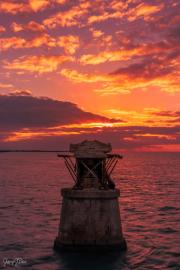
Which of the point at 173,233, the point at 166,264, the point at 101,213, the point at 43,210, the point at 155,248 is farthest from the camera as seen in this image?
the point at 43,210

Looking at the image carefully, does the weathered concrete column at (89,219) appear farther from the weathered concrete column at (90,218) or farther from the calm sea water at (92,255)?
the calm sea water at (92,255)

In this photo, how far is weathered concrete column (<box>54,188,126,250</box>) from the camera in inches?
1121

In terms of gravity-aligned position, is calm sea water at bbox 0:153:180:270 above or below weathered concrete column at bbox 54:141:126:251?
below

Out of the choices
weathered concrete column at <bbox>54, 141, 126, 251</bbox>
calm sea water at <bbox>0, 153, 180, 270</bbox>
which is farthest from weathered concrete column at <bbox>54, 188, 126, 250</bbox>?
calm sea water at <bbox>0, 153, 180, 270</bbox>

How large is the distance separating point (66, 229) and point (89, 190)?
322 cm

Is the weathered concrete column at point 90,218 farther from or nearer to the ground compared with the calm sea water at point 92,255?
farther from the ground

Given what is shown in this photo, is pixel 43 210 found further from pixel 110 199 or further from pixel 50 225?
pixel 110 199

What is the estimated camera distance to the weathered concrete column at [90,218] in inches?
1121

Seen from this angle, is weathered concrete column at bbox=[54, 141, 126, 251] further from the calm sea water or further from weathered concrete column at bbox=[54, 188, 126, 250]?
the calm sea water

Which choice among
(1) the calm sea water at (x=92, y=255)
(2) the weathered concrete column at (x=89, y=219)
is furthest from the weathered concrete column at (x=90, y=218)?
(1) the calm sea water at (x=92, y=255)

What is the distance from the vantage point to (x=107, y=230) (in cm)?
2864

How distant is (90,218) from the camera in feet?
93.4

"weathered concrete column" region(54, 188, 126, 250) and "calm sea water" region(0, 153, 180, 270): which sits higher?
"weathered concrete column" region(54, 188, 126, 250)

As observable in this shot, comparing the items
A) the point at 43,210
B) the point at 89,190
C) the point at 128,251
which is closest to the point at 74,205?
the point at 89,190
